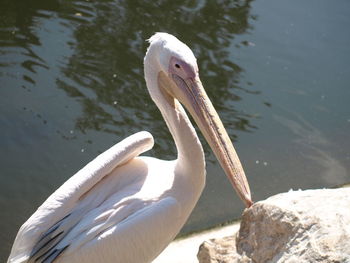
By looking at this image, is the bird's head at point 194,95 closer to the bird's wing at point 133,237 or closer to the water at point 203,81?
the bird's wing at point 133,237

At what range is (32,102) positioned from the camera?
545 centimetres

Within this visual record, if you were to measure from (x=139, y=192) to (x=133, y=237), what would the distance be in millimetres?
241

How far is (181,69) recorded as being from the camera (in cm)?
280

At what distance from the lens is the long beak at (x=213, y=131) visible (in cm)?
277

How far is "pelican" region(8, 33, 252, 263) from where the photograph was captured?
8.73 ft

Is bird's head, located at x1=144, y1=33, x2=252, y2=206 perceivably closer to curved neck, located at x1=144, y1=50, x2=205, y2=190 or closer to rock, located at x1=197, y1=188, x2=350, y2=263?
curved neck, located at x1=144, y1=50, x2=205, y2=190

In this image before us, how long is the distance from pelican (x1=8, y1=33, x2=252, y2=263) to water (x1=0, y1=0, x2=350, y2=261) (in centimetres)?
136

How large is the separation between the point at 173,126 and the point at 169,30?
417 cm

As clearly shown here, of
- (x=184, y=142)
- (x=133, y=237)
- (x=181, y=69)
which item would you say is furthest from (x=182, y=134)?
(x=133, y=237)

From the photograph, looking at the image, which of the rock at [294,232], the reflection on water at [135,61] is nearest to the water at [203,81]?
the reflection on water at [135,61]

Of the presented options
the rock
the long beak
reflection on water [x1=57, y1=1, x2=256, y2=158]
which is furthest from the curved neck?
reflection on water [x1=57, y1=1, x2=256, y2=158]

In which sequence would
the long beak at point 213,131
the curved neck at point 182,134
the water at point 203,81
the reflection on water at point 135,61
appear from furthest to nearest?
the reflection on water at point 135,61, the water at point 203,81, the curved neck at point 182,134, the long beak at point 213,131

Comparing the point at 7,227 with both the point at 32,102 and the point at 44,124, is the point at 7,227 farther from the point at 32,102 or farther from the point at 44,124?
the point at 32,102

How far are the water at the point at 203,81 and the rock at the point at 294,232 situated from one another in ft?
5.06
